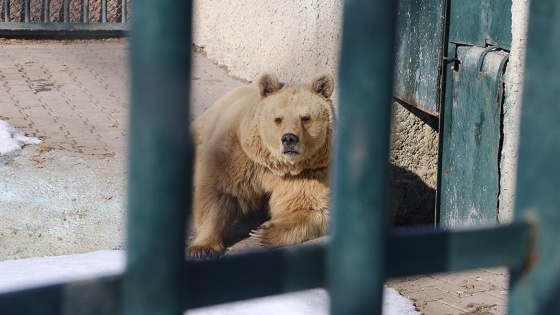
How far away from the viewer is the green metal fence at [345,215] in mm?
762

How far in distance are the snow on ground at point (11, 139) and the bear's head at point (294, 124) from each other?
1720 millimetres

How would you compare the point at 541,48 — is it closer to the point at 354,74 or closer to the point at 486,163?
the point at 354,74

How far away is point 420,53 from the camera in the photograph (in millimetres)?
5965

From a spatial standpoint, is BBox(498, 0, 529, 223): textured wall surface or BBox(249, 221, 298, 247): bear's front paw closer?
BBox(498, 0, 529, 223): textured wall surface

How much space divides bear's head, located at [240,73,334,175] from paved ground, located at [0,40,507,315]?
74 centimetres

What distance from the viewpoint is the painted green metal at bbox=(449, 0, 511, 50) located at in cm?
486

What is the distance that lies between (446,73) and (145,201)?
503cm

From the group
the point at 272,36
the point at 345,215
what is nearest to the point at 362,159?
the point at 345,215

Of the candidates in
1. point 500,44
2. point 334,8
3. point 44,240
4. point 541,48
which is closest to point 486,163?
point 500,44

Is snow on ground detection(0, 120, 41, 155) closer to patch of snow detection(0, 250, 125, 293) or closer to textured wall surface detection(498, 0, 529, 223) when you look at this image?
patch of snow detection(0, 250, 125, 293)

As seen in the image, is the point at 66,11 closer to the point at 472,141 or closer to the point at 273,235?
the point at 273,235

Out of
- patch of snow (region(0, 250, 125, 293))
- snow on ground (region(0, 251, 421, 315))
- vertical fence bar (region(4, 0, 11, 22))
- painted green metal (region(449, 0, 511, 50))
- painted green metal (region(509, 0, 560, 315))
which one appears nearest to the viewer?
painted green metal (region(509, 0, 560, 315))

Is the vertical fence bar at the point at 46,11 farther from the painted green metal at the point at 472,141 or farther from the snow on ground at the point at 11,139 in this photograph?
the painted green metal at the point at 472,141

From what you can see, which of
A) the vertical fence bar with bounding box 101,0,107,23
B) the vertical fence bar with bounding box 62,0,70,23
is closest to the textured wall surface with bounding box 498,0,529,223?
the vertical fence bar with bounding box 101,0,107,23
